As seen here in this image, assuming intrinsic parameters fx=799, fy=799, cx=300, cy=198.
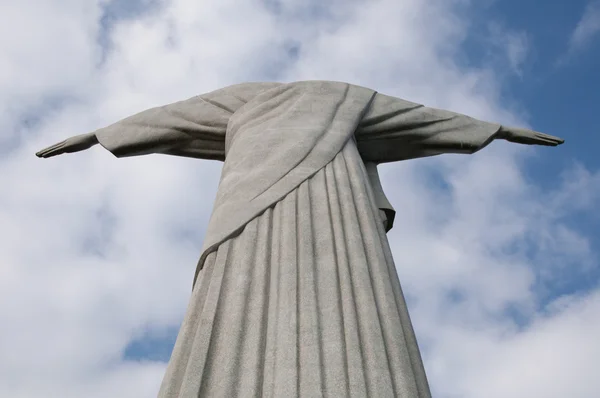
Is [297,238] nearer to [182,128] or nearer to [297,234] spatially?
[297,234]

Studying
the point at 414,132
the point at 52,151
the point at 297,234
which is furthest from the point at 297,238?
the point at 52,151

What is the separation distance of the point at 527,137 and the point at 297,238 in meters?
3.13

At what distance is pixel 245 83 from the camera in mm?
7582

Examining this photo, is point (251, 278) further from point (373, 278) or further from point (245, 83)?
point (245, 83)

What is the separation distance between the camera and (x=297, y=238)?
18.1 ft

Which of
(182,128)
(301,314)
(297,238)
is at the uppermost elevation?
(182,128)

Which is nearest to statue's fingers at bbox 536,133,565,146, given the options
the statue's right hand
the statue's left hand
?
the statue's left hand

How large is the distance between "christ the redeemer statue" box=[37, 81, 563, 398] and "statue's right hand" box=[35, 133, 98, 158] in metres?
0.01

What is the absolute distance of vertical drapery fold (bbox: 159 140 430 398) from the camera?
455 centimetres

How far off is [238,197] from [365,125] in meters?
1.81

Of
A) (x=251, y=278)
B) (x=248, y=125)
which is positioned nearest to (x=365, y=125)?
(x=248, y=125)

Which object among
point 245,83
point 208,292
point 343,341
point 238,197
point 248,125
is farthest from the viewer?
point 245,83

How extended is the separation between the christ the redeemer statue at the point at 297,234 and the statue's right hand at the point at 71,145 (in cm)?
1

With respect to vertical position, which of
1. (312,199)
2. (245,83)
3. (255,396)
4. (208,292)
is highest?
(245,83)
